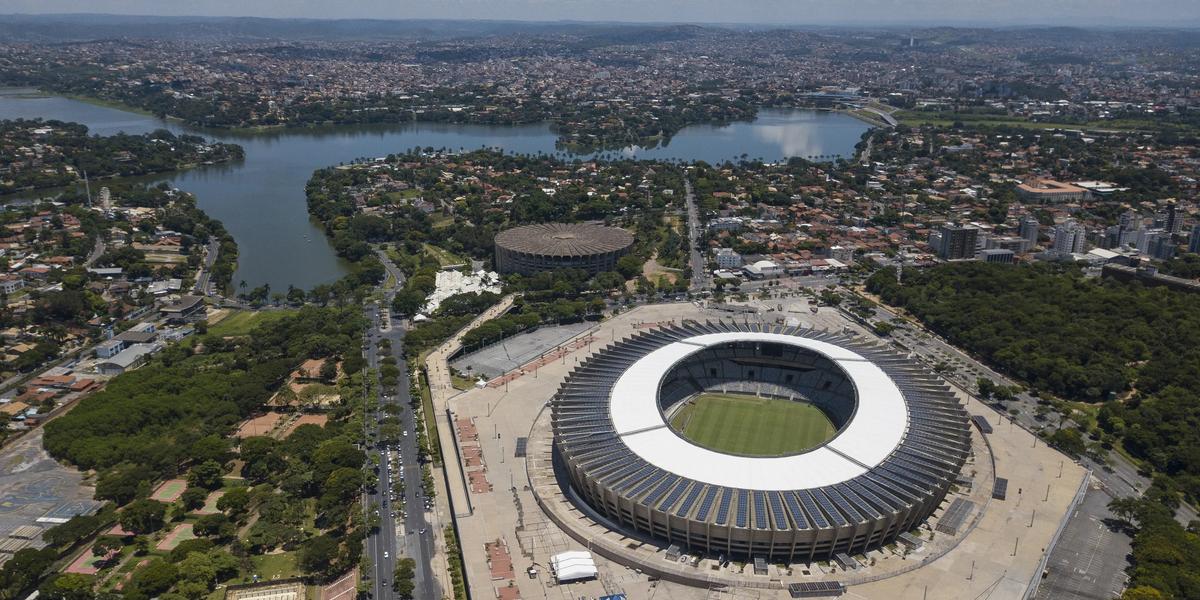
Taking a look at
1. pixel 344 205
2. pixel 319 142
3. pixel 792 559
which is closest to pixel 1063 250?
pixel 792 559

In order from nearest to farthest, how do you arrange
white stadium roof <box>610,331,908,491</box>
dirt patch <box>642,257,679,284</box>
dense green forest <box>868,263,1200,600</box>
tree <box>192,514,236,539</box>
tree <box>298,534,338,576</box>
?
tree <box>298,534,338,576</box>, dense green forest <box>868,263,1200,600</box>, white stadium roof <box>610,331,908,491</box>, tree <box>192,514,236,539</box>, dirt patch <box>642,257,679,284</box>

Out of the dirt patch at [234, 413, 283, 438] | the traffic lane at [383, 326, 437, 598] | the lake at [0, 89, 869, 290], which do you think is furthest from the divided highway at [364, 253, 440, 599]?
the lake at [0, 89, 869, 290]

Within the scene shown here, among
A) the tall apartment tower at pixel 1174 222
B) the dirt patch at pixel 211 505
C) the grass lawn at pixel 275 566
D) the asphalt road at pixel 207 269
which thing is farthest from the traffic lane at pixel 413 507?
the tall apartment tower at pixel 1174 222

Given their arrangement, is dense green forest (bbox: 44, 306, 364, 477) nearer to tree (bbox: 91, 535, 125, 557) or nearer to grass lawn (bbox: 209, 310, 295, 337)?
grass lawn (bbox: 209, 310, 295, 337)

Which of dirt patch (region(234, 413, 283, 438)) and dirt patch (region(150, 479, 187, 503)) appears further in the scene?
dirt patch (region(234, 413, 283, 438))

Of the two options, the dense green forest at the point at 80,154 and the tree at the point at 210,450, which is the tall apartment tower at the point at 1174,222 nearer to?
the tree at the point at 210,450

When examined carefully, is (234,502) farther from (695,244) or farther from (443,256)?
(695,244)
